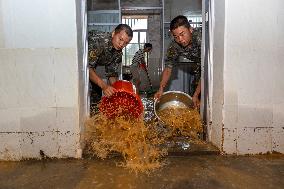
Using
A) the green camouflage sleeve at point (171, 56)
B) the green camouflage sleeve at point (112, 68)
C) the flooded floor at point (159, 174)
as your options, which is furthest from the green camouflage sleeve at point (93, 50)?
the flooded floor at point (159, 174)

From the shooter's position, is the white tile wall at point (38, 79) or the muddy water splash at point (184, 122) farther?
the muddy water splash at point (184, 122)

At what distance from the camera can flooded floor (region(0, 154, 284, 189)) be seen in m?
2.95

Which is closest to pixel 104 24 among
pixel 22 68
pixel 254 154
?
pixel 22 68

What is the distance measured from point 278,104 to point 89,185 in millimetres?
2700

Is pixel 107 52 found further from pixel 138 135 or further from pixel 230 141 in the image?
pixel 230 141

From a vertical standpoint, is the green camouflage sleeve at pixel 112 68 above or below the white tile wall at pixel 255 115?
→ above

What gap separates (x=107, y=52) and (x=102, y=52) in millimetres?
160

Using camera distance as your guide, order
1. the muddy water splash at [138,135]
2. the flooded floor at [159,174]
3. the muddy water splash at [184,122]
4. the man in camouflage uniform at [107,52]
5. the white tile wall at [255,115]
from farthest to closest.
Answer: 1. the man in camouflage uniform at [107,52]
2. the muddy water splash at [184,122]
3. the white tile wall at [255,115]
4. the muddy water splash at [138,135]
5. the flooded floor at [159,174]

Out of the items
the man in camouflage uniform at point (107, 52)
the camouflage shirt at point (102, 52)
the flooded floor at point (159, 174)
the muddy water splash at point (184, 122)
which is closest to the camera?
the flooded floor at point (159, 174)

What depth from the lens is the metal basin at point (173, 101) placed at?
16.9 ft

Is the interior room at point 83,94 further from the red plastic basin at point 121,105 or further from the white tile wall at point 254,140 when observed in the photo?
the red plastic basin at point 121,105

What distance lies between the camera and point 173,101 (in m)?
5.29

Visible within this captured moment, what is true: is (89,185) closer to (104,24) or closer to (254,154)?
(254,154)

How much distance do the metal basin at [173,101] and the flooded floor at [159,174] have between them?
4.89 ft
